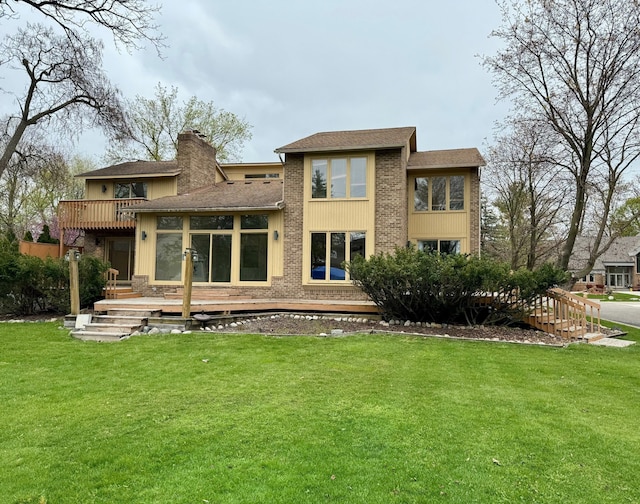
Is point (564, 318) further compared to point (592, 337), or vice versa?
point (564, 318)

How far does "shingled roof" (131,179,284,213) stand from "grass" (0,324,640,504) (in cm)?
711

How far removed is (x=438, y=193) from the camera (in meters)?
15.3

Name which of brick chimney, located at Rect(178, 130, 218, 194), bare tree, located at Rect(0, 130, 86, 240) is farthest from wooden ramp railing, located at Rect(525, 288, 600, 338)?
bare tree, located at Rect(0, 130, 86, 240)

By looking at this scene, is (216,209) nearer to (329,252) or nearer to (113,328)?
(329,252)

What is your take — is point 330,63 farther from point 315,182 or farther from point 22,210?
point 22,210

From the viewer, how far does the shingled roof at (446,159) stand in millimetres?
14344

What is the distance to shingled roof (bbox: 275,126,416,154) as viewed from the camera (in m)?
13.2

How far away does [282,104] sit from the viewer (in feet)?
102

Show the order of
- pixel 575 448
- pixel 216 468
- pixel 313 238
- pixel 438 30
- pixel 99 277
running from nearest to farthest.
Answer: pixel 216 468, pixel 575 448, pixel 99 277, pixel 313 238, pixel 438 30

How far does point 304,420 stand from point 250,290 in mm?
9874

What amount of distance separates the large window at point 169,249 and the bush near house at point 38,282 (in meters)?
2.14

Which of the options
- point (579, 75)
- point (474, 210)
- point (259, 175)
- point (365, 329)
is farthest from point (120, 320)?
point (579, 75)

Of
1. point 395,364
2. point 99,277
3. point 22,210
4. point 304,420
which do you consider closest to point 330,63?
point 99,277

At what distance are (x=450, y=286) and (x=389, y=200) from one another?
14.4ft
